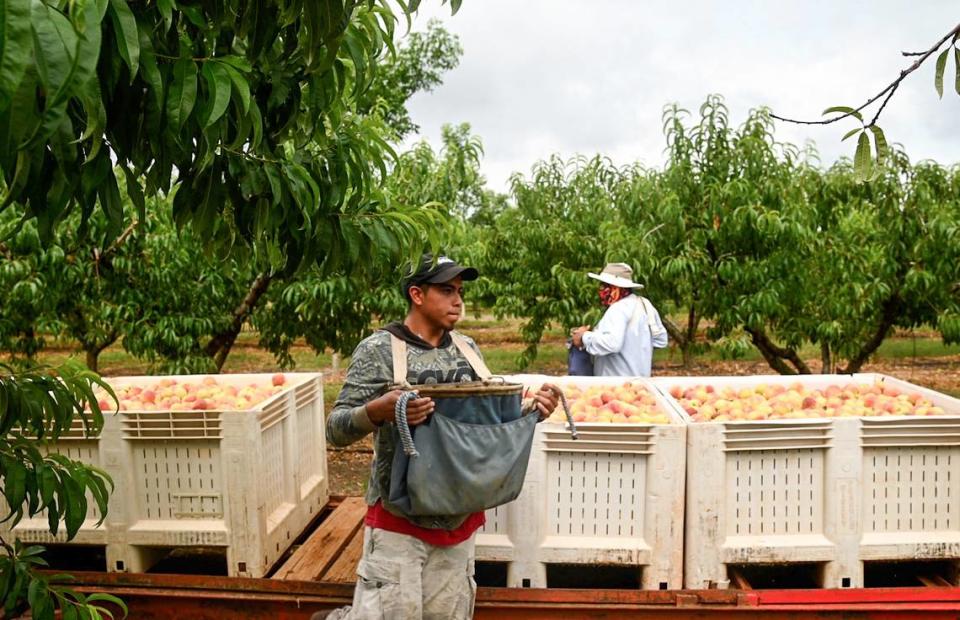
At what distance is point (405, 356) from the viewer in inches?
113

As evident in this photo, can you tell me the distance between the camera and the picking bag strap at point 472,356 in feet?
9.68

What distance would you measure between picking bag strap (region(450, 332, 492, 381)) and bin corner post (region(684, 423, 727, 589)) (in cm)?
93

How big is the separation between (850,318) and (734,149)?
2.86 m

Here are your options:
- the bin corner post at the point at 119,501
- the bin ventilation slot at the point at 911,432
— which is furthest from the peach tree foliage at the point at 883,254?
the bin corner post at the point at 119,501

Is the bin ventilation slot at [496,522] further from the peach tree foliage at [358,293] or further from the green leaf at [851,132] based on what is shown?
the peach tree foliage at [358,293]

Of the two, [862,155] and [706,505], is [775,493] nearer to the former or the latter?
[706,505]

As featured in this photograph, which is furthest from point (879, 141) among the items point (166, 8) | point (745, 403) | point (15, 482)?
point (745, 403)

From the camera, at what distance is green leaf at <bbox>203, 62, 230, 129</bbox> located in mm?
1381

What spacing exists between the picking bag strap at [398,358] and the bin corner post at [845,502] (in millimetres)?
1802

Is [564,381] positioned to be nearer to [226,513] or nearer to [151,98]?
[226,513]

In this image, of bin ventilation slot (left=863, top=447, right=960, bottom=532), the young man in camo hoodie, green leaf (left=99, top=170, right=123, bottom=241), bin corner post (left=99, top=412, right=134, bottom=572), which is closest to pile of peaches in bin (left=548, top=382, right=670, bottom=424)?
the young man in camo hoodie

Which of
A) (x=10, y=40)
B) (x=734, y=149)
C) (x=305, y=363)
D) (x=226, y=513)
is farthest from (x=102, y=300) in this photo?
(x=305, y=363)

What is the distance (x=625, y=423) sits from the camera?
3363mm

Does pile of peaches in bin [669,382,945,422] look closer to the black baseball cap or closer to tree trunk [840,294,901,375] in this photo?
the black baseball cap
